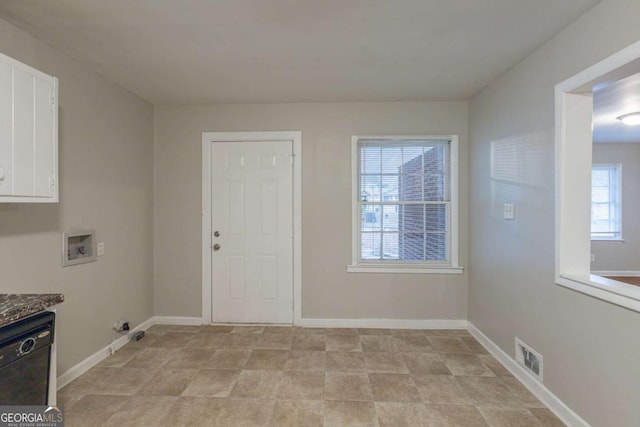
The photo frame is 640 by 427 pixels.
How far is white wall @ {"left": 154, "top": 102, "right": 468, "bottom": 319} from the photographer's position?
3543 millimetres

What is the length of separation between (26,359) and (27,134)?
1147 mm

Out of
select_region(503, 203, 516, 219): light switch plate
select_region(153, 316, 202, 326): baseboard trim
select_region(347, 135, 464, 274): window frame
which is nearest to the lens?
select_region(503, 203, 516, 219): light switch plate

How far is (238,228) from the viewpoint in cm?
363

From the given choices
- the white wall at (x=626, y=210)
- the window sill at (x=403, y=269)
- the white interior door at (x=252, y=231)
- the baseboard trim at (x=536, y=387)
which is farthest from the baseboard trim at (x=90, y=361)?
the white wall at (x=626, y=210)

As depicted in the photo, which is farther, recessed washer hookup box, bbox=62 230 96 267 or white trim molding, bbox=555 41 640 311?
recessed washer hookup box, bbox=62 230 96 267

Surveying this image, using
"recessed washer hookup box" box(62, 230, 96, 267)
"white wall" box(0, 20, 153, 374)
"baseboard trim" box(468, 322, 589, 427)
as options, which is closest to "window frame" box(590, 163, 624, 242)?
"baseboard trim" box(468, 322, 589, 427)

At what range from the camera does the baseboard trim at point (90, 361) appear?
2422 mm

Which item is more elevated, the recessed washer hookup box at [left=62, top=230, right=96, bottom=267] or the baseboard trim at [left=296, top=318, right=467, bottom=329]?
the recessed washer hookup box at [left=62, top=230, right=96, bottom=267]

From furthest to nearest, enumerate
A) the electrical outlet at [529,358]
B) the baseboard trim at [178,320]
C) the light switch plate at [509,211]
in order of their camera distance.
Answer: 1. the baseboard trim at [178,320]
2. the light switch plate at [509,211]
3. the electrical outlet at [529,358]

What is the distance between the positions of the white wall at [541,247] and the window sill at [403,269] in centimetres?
22

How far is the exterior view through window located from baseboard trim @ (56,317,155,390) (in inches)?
99.6

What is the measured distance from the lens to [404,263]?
11.8 ft

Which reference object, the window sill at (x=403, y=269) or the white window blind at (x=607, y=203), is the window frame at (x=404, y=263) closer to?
the window sill at (x=403, y=269)

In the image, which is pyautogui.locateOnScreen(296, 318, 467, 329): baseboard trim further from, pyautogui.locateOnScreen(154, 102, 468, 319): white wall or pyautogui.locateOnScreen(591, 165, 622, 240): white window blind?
pyautogui.locateOnScreen(591, 165, 622, 240): white window blind
